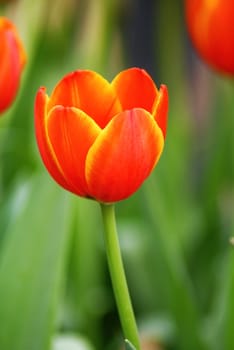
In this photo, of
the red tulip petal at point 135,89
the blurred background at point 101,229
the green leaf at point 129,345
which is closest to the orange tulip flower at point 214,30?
the blurred background at point 101,229

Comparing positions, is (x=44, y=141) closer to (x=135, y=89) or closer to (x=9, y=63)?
(x=135, y=89)

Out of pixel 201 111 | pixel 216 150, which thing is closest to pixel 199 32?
pixel 216 150

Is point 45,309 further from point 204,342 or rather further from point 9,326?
point 204,342

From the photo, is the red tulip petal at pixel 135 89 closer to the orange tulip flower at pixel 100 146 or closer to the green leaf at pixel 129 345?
the orange tulip flower at pixel 100 146

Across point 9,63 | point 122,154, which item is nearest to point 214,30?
point 9,63

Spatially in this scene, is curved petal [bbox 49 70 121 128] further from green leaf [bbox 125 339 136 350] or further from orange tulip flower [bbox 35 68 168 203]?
green leaf [bbox 125 339 136 350]

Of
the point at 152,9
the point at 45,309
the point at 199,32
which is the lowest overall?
the point at 152,9

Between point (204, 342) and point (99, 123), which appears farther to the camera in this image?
point (204, 342)
